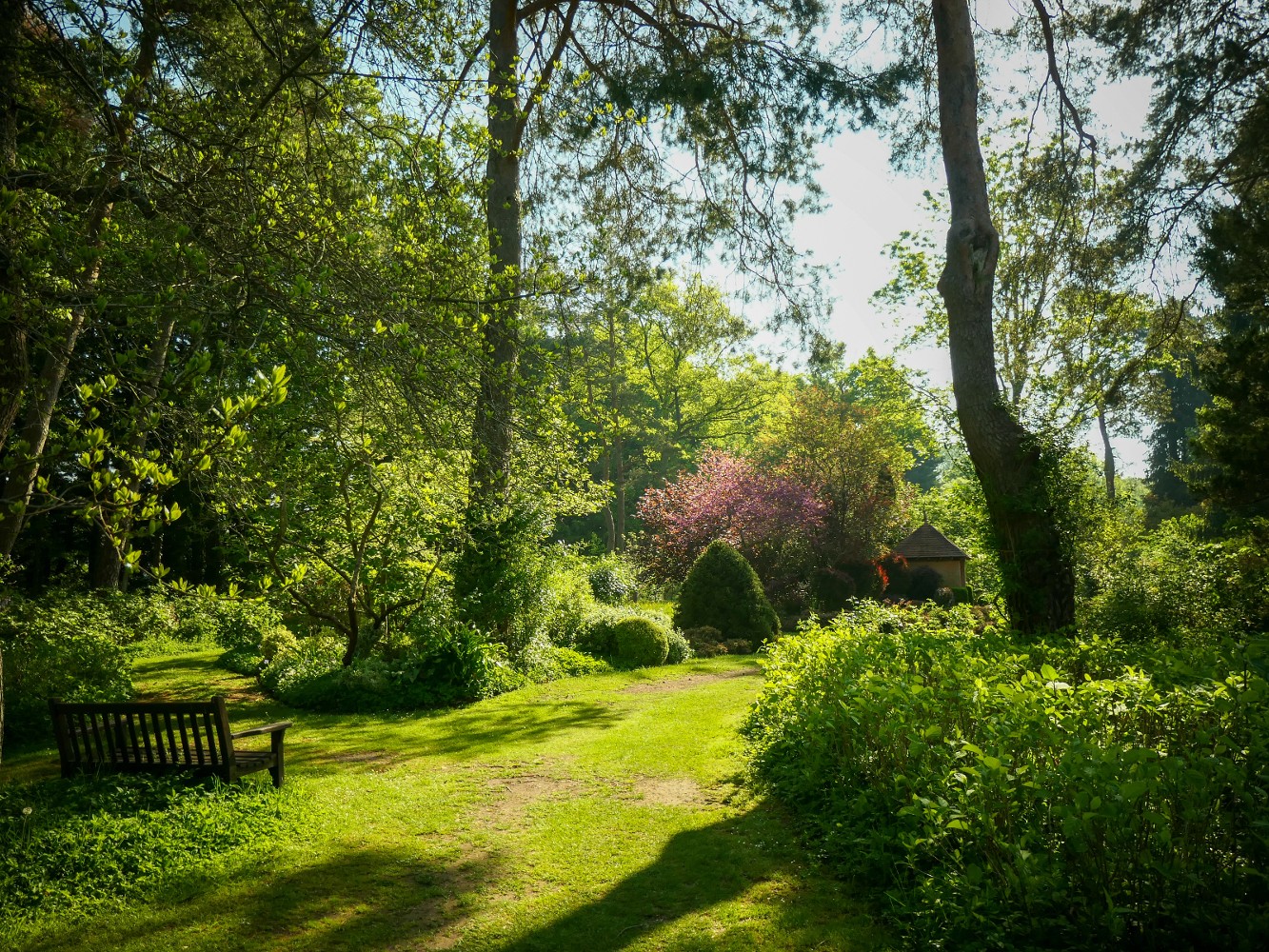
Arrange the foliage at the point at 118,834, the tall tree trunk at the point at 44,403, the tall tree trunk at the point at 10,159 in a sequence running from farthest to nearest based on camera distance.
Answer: the tall tree trunk at the point at 10,159 < the tall tree trunk at the point at 44,403 < the foliage at the point at 118,834

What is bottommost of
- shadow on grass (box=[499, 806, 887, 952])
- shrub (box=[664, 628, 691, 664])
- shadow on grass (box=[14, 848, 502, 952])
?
shadow on grass (box=[499, 806, 887, 952])

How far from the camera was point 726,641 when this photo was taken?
683 inches

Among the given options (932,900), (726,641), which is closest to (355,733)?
(932,900)

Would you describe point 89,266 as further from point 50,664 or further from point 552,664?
point 552,664

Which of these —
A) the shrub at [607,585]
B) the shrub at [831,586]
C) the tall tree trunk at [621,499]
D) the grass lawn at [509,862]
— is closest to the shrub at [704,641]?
the shrub at [607,585]

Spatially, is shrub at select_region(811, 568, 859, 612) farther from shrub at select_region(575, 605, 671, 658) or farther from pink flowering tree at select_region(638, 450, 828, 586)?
shrub at select_region(575, 605, 671, 658)

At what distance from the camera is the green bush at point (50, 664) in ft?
26.6

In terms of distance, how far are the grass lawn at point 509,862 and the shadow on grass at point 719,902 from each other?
13mm

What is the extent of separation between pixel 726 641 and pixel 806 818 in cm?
1208

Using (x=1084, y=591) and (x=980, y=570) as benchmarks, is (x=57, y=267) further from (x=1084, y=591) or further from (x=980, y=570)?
(x=1084, y=591)

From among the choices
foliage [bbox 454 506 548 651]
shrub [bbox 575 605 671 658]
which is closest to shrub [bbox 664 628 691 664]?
shrub [bbox 575 605 671 658]

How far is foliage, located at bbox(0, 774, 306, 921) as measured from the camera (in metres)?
4.25

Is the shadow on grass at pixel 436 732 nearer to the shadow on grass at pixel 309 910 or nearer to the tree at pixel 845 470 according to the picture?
the shadow on grass at pixel 309 910

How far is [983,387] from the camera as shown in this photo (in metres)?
9.45
